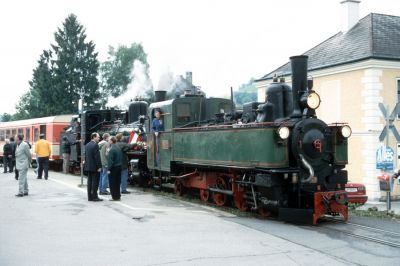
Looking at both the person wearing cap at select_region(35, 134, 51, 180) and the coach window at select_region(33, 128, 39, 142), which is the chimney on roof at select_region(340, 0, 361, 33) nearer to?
the person wearing cap at select_region(35, 134, 51, 180)

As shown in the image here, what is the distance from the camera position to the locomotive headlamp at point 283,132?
10023 mm

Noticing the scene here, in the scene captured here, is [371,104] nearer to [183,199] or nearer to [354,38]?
[354,38]

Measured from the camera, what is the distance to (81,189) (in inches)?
617

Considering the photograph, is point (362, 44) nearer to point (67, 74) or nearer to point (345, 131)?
point (345, 131)

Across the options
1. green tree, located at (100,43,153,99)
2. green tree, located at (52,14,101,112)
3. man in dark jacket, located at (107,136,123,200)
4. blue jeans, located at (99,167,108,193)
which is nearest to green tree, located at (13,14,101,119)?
green tree, located at (52,14,101,112)

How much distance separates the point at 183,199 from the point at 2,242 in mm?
6546

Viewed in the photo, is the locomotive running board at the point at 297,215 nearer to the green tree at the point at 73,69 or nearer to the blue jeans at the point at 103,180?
the blue jeans at the point at 103,180

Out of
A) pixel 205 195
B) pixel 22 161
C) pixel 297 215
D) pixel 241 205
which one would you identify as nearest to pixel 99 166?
pixel 22 161

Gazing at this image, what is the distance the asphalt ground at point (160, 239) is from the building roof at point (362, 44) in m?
10.8

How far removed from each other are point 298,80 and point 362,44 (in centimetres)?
1115

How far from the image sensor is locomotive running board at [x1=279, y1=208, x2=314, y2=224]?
33.0 feet

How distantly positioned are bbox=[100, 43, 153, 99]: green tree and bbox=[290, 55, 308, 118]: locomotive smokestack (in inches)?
2105

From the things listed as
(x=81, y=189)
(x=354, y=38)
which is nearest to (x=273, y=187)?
(x=81, y=189)

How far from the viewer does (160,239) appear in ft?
27.4
